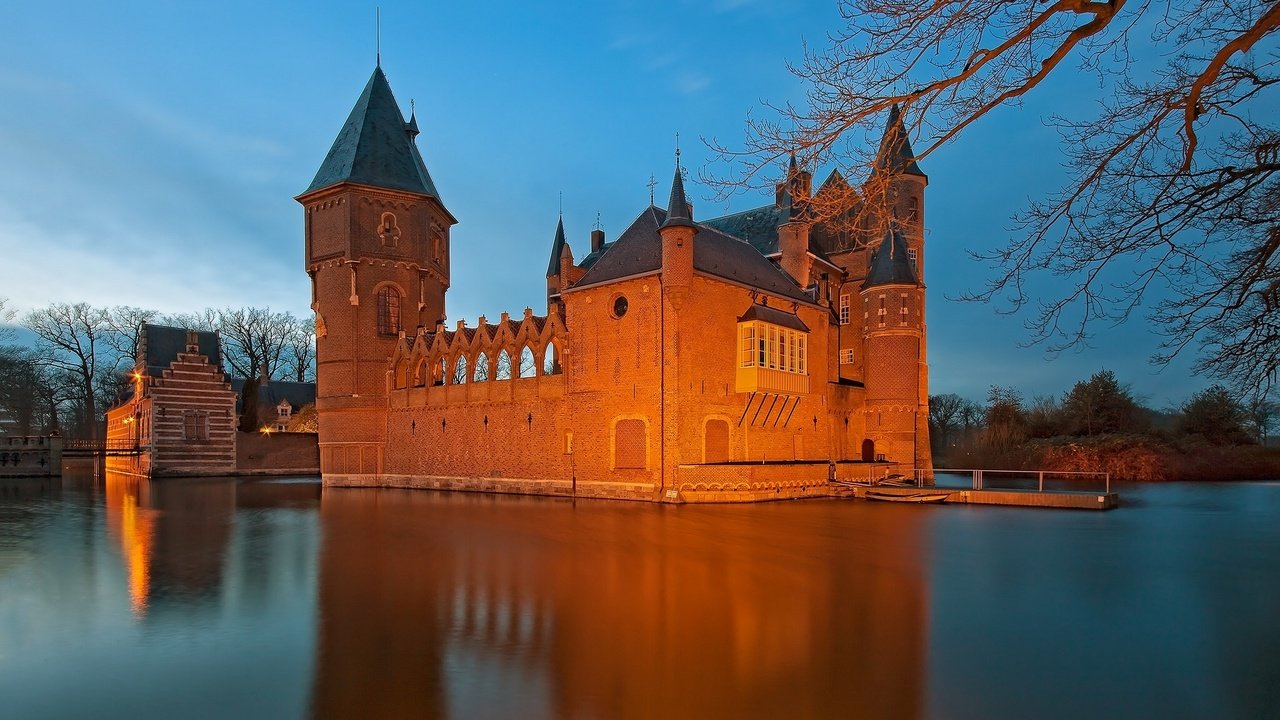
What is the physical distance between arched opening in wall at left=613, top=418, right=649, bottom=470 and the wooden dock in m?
7.63

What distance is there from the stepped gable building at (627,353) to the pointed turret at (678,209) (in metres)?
0.06

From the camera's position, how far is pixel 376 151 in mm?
32281

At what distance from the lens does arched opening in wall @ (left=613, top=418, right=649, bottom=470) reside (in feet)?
75.4

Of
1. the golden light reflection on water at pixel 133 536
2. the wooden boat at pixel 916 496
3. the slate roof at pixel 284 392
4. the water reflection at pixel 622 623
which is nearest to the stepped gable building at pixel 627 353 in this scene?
the wooden boat at pixel 916 496

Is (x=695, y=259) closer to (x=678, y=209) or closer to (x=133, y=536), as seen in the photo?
(x=678, y=209)

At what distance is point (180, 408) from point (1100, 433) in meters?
50.2

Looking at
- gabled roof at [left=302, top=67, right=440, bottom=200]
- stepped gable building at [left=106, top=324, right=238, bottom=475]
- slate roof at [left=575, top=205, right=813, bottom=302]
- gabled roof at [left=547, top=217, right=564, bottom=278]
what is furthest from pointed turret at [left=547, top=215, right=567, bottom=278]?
stepped gable building at [left=106, top=324, right=238, bottom=475]

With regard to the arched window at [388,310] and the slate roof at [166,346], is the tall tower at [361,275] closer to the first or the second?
the arched window at [388,310]

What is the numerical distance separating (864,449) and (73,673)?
85.0ft

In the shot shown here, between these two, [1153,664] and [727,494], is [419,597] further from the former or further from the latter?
[727,494]

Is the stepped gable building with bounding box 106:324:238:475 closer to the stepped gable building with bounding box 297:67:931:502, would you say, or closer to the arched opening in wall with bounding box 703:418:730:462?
the stepped gable building with bounding box 297:67:931:502

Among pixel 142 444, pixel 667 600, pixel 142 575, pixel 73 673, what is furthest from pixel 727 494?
pixel 142 444

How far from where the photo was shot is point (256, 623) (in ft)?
27.3

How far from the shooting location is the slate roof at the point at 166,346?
41.1 m
